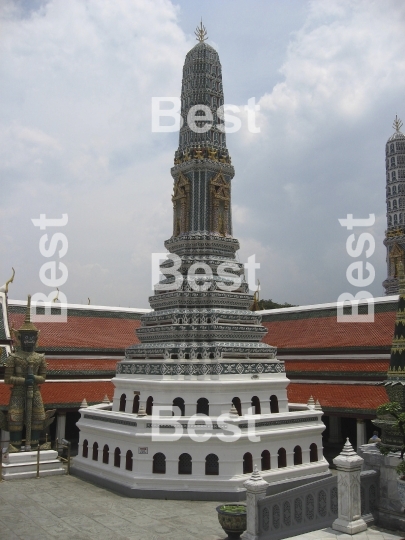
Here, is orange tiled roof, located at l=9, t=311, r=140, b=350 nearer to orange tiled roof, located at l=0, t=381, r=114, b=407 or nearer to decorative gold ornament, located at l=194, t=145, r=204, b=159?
orange tiled roof, located at l=0, t=381, r=114, b=407

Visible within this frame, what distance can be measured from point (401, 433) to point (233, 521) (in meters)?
4.46

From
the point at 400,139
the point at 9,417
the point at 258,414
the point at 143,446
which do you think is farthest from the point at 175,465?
the point at 400,139

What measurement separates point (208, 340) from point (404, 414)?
31.3 feet

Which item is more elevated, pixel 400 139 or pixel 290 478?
pixel 400 139

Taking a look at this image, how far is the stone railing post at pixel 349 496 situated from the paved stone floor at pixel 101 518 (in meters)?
0.21

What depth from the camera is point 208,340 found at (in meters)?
20.0

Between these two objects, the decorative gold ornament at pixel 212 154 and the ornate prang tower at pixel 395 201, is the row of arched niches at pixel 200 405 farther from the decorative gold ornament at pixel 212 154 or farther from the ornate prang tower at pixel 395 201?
the ornate prang tower at pixel 395 201

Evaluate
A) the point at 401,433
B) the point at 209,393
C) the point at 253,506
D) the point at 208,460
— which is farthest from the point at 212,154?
the point at 253,506

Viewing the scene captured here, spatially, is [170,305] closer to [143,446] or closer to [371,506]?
[143,446]

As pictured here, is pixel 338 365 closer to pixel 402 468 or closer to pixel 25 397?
pixel 25 397

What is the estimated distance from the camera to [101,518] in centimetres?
1490

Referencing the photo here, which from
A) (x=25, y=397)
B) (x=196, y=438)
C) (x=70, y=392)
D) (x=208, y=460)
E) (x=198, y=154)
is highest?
(x=198, y=154)

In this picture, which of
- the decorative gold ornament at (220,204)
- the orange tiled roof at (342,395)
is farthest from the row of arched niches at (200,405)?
the decorative gold ornament at (220,204)

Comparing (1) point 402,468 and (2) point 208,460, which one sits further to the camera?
(2) point 208,460
